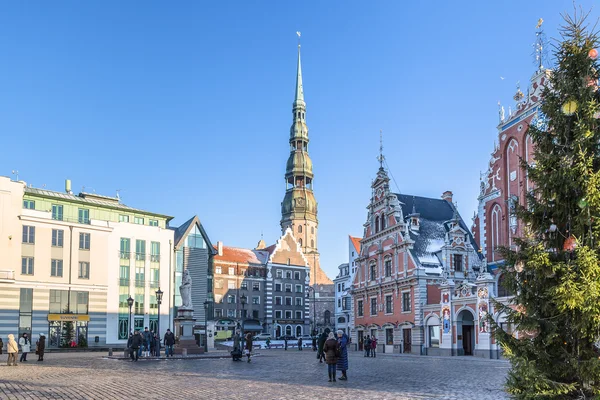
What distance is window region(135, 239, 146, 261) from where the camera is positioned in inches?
2397

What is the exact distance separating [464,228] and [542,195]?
46095 millimetres

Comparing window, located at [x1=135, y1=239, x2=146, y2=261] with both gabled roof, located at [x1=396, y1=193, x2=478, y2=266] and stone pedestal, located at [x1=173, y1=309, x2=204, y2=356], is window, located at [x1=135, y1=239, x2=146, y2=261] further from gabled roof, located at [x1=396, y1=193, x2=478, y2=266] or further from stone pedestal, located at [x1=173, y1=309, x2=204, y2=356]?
gabled roof, located at [x1=396, y1=193, x2=478, y2=266]

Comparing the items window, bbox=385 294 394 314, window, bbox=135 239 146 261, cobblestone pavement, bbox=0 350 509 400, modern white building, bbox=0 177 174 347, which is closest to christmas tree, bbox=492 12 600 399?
cobblestone pavement, bbox=0 350 509 400

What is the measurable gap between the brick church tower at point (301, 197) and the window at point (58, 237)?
6910 centimetres

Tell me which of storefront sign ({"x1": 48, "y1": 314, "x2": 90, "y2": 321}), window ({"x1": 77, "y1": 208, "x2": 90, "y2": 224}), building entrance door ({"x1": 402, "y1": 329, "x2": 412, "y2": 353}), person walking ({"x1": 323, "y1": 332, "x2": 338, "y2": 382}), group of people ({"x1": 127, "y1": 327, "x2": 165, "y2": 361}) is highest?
window ({"x1": 77, "y1": 208, "x2": 90, "y2": 224})

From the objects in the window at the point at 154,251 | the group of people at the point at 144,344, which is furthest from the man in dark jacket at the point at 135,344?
the window at the point at 154,251

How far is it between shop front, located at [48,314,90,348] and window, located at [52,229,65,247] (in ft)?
20.2

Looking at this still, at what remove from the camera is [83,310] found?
55.4 metres

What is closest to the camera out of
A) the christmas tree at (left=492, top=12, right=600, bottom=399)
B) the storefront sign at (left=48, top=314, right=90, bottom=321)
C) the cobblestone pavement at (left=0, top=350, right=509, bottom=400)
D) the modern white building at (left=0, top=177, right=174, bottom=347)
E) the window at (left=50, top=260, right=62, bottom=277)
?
the christmas tree at (left=492, top=12, right=600, bottom=399)

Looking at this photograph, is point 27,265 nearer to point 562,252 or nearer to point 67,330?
point 67,330

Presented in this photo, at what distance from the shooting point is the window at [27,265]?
5188cm

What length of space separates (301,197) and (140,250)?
64533 mm

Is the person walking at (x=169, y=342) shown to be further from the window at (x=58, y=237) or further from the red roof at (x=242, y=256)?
the red roof at (x=242, y=256)

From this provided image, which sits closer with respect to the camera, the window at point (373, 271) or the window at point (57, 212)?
the window at point (57, 212)
